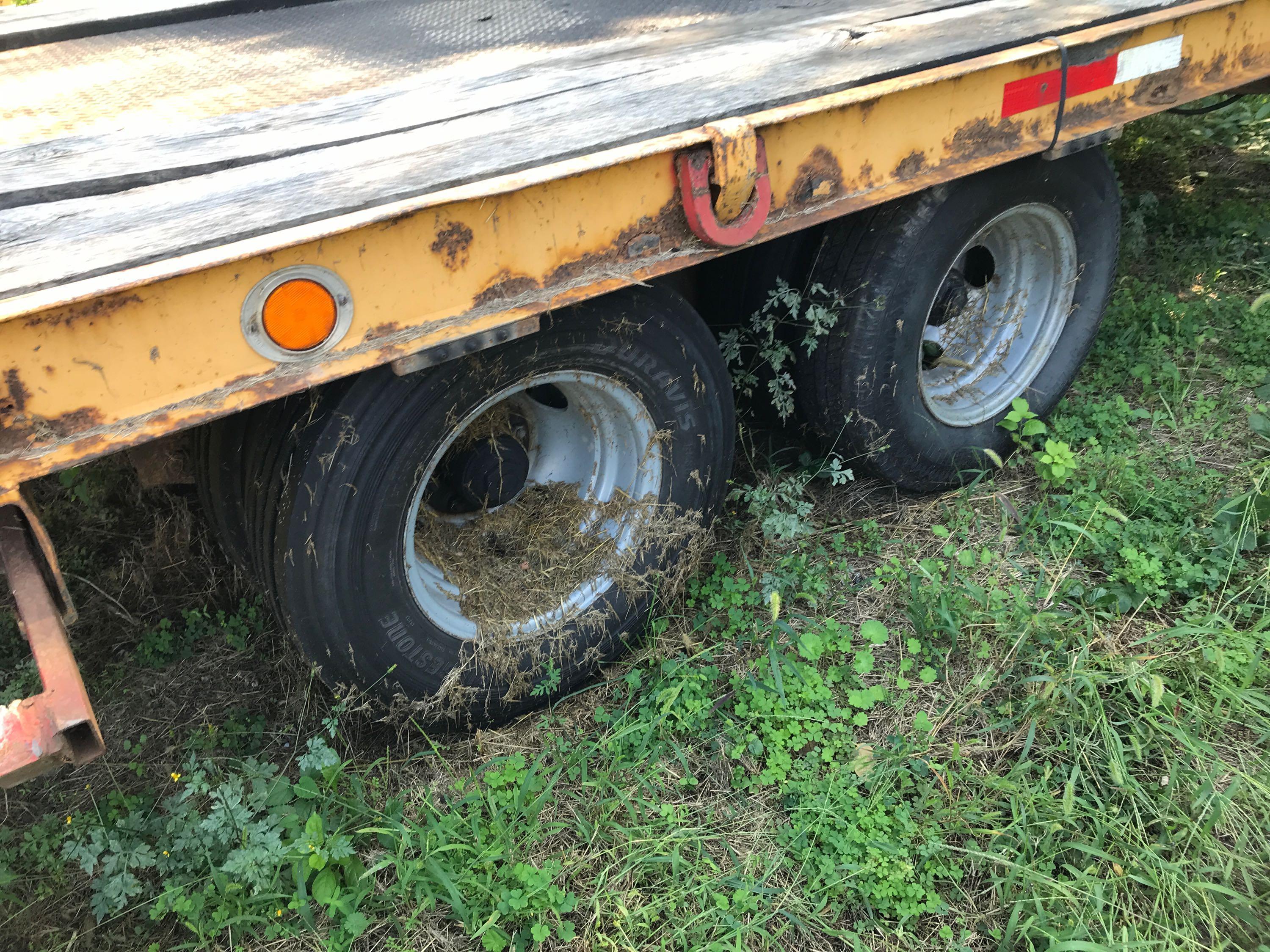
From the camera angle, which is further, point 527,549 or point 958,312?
point 958,312

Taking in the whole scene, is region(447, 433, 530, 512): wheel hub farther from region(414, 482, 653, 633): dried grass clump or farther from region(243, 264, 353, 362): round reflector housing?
region(243, 264, 353, 362): round reflector housing

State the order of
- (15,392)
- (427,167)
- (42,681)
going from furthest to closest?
(427,167) < (42,681) < (15,392)

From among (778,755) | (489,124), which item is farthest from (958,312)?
(489,124)

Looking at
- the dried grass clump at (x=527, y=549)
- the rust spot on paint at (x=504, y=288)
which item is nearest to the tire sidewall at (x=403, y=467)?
the dried grass clump at (x=527, y=549)

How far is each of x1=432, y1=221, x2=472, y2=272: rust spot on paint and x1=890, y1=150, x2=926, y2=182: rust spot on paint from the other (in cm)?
101

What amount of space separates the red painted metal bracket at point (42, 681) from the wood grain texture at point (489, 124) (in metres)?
0.39

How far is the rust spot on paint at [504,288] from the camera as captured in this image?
1549 mm

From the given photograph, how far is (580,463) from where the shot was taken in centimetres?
244

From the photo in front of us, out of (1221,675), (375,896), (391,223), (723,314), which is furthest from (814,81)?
(375,896)

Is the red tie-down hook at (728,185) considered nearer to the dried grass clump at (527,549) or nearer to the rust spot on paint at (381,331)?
the rust spot on paint at (381,331)

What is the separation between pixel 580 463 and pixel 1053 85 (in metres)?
1.49

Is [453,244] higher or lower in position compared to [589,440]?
higher

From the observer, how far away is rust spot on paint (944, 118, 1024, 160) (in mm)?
2051

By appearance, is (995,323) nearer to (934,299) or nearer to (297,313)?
(934,299)
